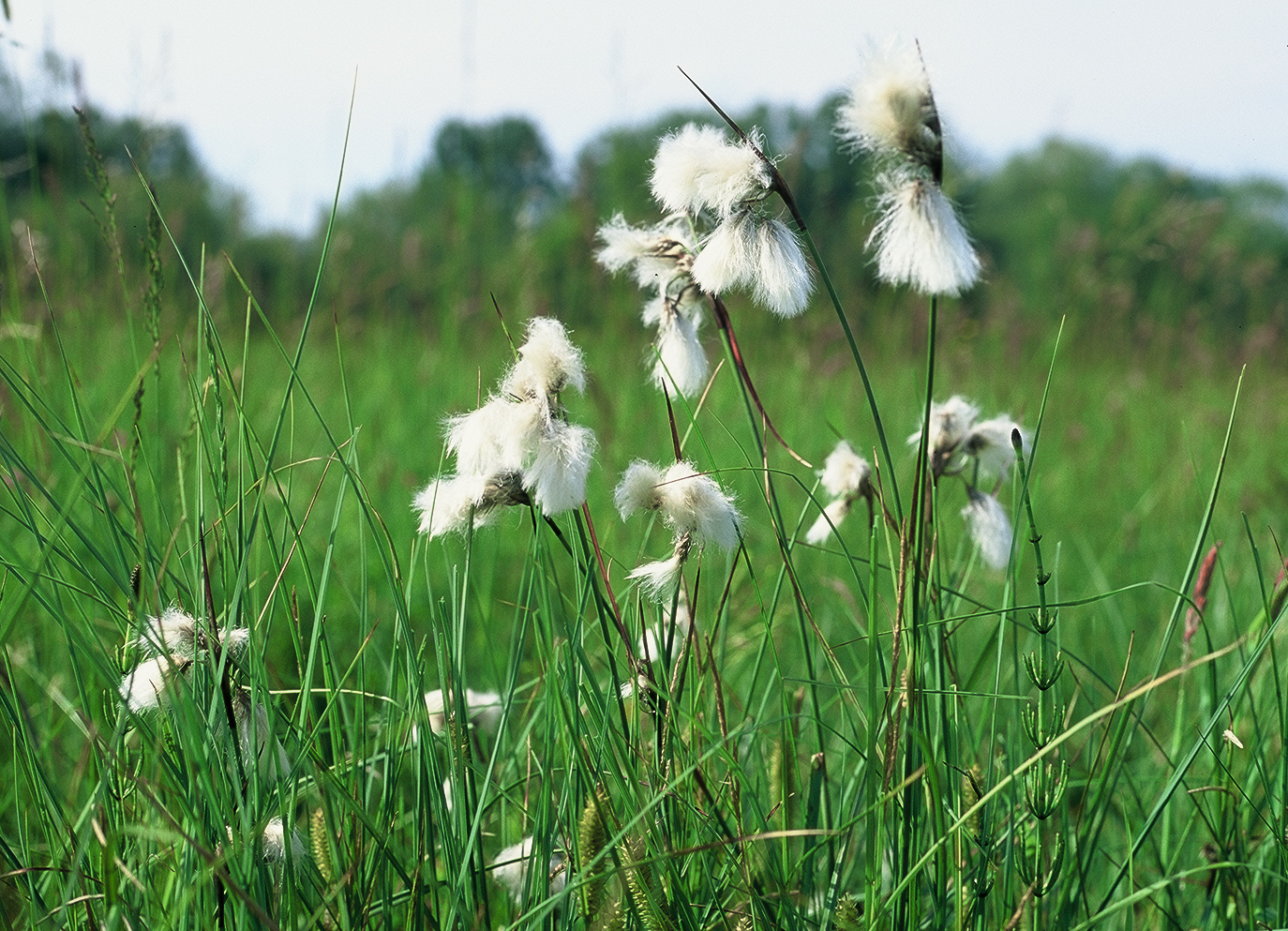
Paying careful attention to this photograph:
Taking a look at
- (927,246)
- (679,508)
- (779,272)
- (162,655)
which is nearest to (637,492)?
(679,508)

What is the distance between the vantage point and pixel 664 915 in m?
0.89

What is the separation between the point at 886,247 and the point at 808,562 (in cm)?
185

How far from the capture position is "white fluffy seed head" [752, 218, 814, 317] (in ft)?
2.96

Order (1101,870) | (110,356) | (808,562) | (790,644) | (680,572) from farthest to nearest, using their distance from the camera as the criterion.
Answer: (110,356), (808,562), (790,644), (1101,870), (680,572)

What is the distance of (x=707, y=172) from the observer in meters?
0.92

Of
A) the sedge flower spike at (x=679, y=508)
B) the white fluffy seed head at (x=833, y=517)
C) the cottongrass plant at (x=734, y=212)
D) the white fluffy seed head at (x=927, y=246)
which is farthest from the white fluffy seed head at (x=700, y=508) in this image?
the white fluffy seed head at (x=833, y=517)

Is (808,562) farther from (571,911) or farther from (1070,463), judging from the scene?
(1070,463)

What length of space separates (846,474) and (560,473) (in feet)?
1.74

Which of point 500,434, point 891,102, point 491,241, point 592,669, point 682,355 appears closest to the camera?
point 891,102

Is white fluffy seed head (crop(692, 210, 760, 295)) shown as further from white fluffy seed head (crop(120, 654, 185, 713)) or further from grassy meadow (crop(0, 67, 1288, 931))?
white fluffy seed head (crop(120, 654, 185, 713))

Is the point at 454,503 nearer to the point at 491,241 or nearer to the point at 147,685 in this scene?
the point at 147,685

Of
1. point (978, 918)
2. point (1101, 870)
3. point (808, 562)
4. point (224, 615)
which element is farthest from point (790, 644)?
point (224, 615)

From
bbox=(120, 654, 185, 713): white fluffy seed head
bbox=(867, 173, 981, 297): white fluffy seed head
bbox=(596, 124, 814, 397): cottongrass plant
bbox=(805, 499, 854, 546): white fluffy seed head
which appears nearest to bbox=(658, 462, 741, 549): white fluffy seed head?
bbox=(596, 124, 814, 397): cottongrass plant

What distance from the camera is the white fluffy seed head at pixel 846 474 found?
1.27 metres
